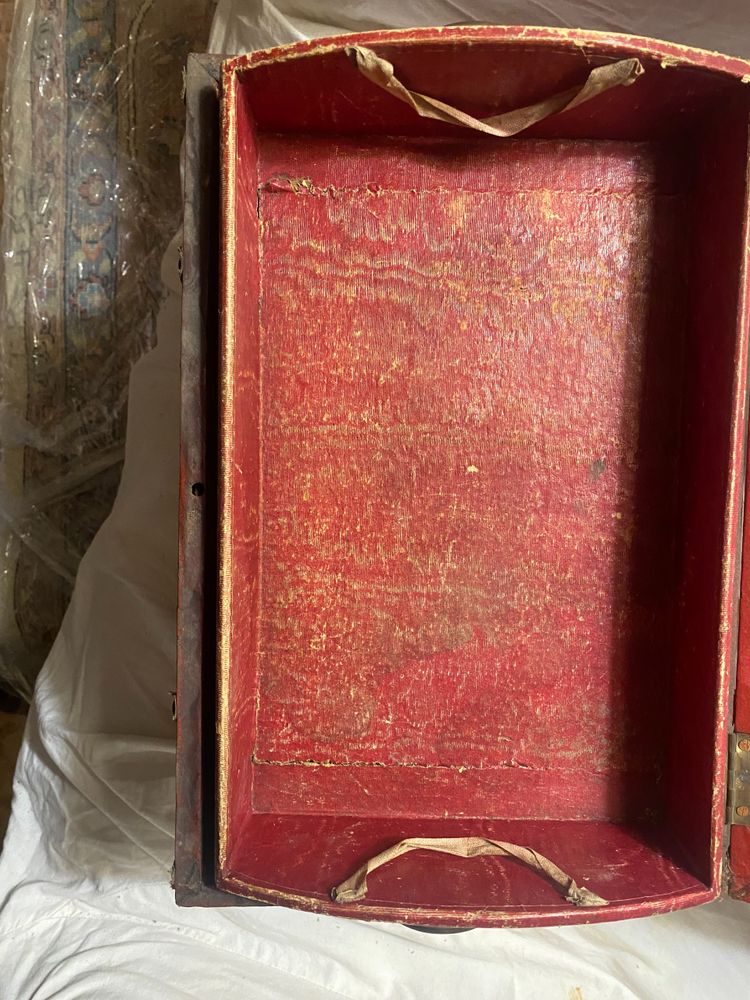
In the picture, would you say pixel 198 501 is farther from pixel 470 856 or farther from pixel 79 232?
pixel 79 232

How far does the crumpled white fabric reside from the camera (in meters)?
1.04

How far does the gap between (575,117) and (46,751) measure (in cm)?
117

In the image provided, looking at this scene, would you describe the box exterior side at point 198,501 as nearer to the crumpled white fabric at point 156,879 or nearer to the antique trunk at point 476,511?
the antique trunk at point 476,511

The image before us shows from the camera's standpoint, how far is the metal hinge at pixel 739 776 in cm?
74

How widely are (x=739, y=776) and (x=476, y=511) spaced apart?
405 mm

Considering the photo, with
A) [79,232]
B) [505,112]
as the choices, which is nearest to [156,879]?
[79,232]

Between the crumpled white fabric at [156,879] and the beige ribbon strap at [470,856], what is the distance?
44cm

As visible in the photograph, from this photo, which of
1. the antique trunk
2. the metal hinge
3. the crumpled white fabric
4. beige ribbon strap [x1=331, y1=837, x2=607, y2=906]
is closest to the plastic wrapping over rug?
the crumpled white fabric

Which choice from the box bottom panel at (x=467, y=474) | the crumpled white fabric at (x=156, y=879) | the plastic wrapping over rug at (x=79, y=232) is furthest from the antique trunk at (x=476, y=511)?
the plastic wrapping over rug at (x=79, y=232)

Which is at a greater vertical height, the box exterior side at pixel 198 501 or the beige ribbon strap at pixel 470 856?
the box exterior side at pixel 198 501

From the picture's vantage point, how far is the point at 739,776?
2.43 ft

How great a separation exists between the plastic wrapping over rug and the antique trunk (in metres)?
0.47

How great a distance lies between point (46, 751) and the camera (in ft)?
3.63

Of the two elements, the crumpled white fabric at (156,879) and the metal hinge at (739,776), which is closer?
the metal hinge at (739,776)
